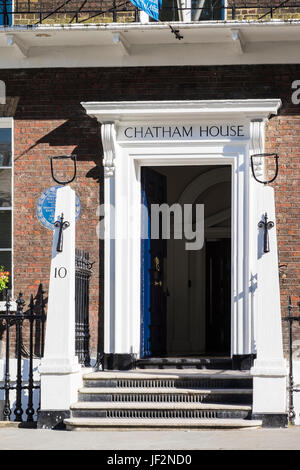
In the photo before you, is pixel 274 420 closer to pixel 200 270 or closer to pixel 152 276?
pixel 152 276

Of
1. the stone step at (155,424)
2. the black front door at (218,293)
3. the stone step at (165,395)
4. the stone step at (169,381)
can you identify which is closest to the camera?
the stone step at (155,424)

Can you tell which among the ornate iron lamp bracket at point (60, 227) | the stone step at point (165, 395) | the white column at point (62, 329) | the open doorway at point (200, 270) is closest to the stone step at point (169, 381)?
the stone step at point (165, 395)

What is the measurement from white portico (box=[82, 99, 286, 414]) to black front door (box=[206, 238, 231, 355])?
5076 mm

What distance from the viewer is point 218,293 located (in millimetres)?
19172

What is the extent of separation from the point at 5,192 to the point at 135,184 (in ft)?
5.72

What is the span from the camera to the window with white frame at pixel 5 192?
14.2m

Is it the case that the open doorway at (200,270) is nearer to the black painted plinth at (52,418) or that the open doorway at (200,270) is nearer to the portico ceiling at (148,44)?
the portico ceiling at (148,44)

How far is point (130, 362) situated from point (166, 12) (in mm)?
4638

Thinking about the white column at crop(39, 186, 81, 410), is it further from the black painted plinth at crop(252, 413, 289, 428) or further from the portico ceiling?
the portico ceiling

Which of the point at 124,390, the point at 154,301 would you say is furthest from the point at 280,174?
the point at 124,390

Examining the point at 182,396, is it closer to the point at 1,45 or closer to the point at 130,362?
the point at 130,362

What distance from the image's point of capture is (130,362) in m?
13.6

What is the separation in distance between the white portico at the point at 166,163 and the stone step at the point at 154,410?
5.42 ft

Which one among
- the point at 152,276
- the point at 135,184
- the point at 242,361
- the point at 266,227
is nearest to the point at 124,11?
the point at 135,184
